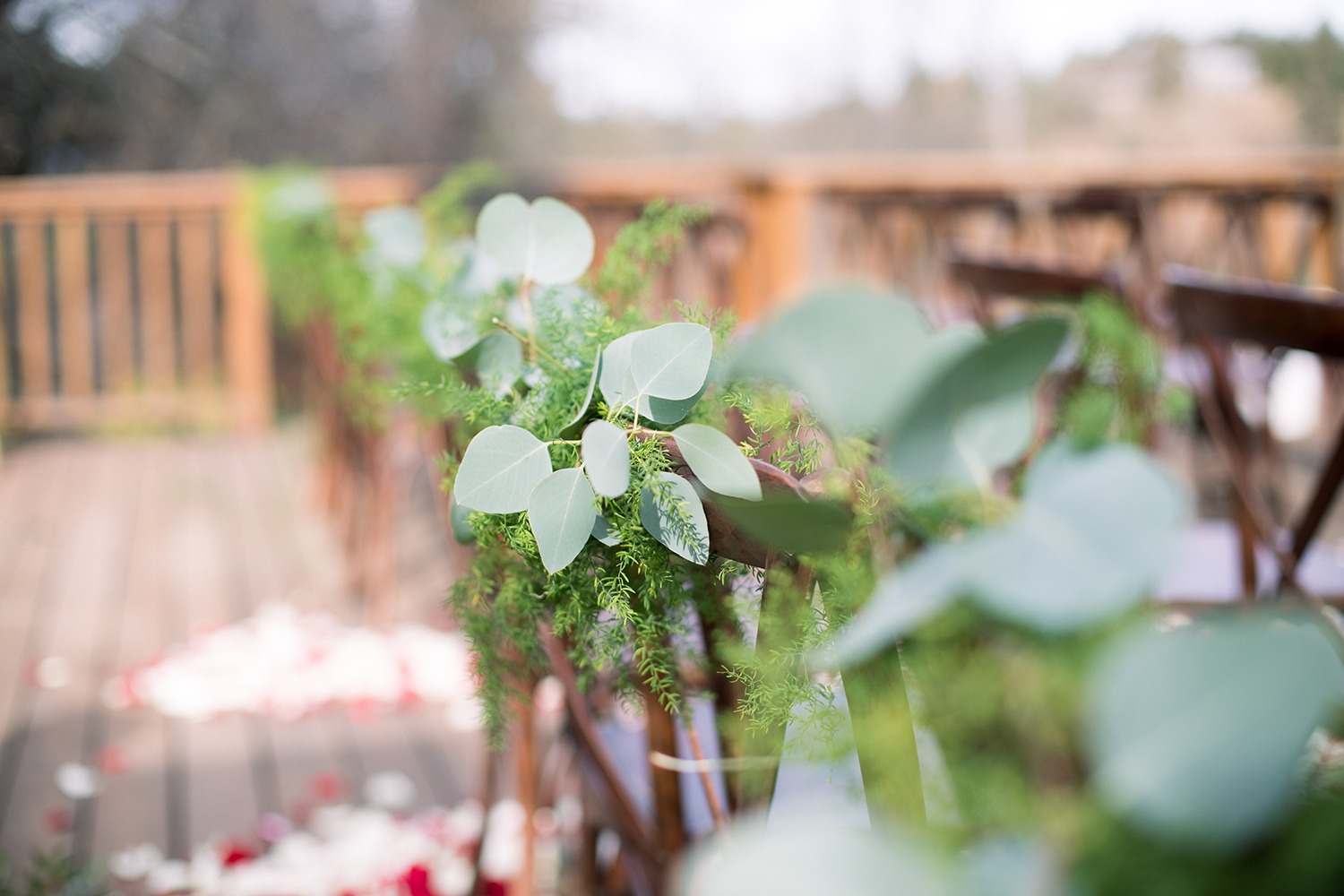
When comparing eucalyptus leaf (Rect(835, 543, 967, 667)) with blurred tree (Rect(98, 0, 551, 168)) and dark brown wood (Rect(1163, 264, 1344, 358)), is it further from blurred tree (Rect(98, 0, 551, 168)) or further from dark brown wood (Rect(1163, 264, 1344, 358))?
blurred tree (Rect(98, 0, 551, 168))

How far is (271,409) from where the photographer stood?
4.87m

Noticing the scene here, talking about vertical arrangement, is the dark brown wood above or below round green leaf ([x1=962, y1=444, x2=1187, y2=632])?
above

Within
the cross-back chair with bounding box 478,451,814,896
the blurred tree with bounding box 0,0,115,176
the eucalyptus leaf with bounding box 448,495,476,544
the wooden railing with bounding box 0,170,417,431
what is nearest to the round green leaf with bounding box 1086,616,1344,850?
the cross-back chair with bounding box 478,451,814,896

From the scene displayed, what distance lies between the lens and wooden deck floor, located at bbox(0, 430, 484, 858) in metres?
1.62

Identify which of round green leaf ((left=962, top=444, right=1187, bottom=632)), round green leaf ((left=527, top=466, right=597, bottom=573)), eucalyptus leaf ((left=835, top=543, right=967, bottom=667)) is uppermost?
round green leaf ((left=962, top=444, right=1187, bottom=632))

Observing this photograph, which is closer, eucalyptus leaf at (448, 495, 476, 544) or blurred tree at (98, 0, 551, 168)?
eucalyptus leaf at (448, 495, 476, 544)

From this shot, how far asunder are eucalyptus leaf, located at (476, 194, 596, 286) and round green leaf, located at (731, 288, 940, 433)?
30 centimetres

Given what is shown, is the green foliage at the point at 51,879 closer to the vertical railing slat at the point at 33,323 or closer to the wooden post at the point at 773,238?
the wooden post at the point at 773,238

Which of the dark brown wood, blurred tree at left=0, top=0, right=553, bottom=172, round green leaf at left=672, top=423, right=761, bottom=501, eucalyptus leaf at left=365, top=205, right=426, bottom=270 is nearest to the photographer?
round green leaf at left=672, top=423, right=761, bottom=501

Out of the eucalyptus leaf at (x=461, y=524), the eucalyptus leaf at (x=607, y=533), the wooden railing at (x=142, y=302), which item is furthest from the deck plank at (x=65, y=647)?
the eucalyptus leaf at (x=607, y=533)

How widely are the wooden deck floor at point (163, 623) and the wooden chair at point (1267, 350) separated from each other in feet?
3.48

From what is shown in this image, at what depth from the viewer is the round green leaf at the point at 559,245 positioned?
1.76 ft

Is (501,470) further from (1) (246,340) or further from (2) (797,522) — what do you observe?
(1) (246,340)

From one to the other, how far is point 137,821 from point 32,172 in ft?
23.7
